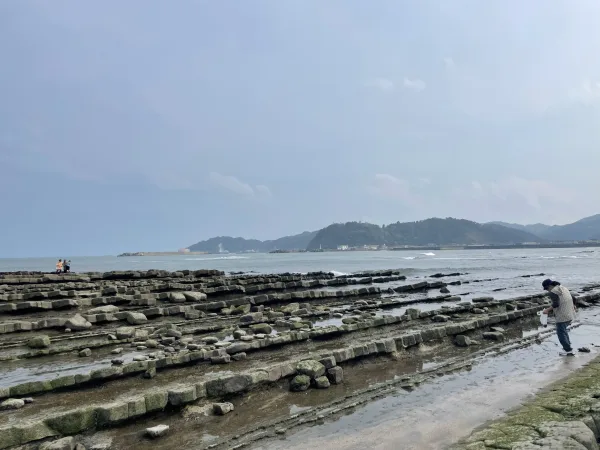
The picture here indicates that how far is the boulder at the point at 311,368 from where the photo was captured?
30.7 ft

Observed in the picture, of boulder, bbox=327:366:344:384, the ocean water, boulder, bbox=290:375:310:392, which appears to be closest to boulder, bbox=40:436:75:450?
boulder, bbox=290:375:310:392

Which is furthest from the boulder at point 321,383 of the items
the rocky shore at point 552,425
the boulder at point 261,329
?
the boulder at point 261,329

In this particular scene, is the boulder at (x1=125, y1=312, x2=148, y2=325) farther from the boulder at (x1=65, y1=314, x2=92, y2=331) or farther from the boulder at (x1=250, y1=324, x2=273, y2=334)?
the boulder at (x1=250, y1=324, x2=273, y2=334)

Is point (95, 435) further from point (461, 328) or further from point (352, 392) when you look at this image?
point (461, 328)

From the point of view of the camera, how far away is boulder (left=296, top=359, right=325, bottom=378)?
9370mm

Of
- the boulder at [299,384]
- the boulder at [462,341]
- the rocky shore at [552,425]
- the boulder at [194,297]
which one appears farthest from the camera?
the boulder at [194,297]

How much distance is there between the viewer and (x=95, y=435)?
22.1 feet

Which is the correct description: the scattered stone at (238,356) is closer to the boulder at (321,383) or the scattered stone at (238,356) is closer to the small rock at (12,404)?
the boulder at (321,383)

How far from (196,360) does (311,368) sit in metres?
3.09

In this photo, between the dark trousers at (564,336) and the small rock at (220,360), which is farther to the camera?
the dark trousers at (564,336)

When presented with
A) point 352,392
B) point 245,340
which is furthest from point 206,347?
point 352,392

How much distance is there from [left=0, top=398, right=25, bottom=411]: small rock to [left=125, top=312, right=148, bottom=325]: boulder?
9407 millimetres

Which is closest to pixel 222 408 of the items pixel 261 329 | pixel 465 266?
pixel 261 329

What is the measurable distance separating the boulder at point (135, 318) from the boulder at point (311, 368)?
10031mm
